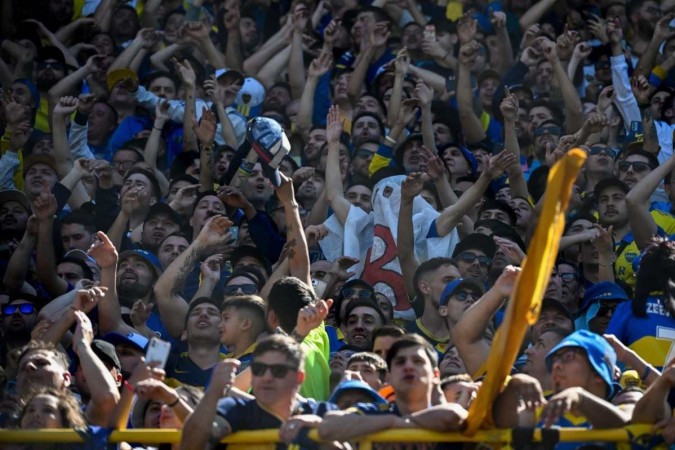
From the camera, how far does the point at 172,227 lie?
12.0 m

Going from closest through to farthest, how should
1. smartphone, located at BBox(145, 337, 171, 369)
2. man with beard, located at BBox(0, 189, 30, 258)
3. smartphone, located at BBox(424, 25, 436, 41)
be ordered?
smartphone, located at BBox(145, 337, 171, 369) → man with beard, located at BBox(0, 189, 30, 258) → smartphone, located at BBox(424, 25, 436, 41)

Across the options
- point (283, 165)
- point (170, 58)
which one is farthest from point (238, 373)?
point (170, 58)

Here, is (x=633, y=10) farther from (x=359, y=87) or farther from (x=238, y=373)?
(x=238, y=373)

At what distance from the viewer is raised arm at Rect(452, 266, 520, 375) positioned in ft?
28.2

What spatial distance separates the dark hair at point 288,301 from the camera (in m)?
8.68

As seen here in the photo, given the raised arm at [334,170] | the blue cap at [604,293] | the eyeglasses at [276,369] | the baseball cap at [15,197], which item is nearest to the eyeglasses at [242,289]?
the raised arm at [334,170]

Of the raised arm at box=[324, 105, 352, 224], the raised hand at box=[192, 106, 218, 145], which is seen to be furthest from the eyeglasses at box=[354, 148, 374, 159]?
the raised hand at box=[192, 106, 218, 145]

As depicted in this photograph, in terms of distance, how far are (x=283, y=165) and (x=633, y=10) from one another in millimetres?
4581

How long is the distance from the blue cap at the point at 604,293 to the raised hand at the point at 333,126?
2524 mm

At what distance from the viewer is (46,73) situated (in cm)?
1480

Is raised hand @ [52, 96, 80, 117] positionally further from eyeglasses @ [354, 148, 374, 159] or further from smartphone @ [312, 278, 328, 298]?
smartphone @ [312, 278, 328, 298]

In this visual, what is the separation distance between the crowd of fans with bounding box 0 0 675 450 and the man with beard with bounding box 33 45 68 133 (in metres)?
0.02

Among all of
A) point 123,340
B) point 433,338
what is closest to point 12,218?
point 123,340

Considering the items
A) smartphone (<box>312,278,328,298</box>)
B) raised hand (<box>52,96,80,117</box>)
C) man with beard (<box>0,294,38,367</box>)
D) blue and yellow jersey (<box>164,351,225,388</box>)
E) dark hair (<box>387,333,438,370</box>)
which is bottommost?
man with beard (<box>0,294,38,367</box>)
